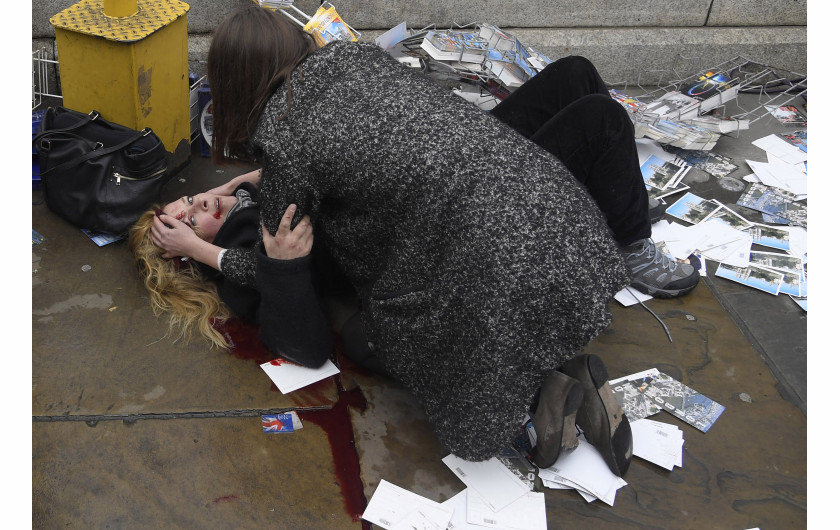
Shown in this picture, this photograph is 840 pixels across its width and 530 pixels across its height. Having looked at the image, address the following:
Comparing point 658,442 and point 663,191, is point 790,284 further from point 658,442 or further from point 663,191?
point 658,442

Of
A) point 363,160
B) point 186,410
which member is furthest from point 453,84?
point 186,410

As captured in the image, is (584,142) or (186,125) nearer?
(584,142)

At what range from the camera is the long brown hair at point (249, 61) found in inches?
84.9

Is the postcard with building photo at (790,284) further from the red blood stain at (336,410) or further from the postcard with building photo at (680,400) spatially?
the red blood stain at (336,410)

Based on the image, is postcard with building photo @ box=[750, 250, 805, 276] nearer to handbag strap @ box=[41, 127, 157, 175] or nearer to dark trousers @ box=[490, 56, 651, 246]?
dark trousers @ box=[490, 56, 651, 246]

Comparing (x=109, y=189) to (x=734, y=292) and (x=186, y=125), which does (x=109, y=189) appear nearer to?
(x=186, y=125)

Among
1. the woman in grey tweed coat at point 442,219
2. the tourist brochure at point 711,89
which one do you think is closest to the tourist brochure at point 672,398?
the woman in grey tweed coat at point 442,219

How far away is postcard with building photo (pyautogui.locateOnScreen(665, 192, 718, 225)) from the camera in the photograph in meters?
3.55

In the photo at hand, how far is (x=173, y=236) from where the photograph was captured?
2650 millimetres

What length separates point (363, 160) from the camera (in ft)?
6.57

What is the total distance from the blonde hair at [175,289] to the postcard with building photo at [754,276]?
6.87 feet

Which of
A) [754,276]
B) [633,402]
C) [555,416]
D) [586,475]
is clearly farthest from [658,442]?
[754,276]

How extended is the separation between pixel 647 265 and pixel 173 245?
1.85 metres

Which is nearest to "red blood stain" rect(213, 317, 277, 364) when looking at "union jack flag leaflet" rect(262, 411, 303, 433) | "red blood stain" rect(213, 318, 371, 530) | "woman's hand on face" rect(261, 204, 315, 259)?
"red blood stain" rect(213, 318, 371, 530)
